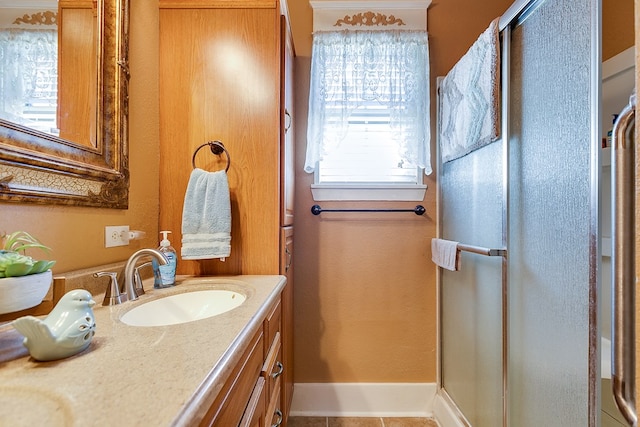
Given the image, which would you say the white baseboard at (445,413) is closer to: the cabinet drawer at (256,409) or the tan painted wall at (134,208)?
the cabinet drawer at (256,409)

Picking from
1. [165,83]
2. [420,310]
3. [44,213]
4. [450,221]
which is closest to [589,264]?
[450,221]

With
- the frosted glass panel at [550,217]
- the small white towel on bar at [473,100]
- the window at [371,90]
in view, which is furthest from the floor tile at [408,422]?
the small white towel on bar at [473,100]

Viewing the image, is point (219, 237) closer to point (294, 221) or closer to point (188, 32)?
point (294, 221)

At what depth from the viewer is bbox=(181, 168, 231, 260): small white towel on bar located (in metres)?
1.15

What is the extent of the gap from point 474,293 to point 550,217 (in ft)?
1.92

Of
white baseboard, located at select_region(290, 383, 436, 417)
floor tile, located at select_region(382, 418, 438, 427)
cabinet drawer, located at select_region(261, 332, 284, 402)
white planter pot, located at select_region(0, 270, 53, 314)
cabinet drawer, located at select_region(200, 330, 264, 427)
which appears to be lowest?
floor tile, located at select_region(382, 418, 438, 427)

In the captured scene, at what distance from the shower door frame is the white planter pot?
4.46 feet

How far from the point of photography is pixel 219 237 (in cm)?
116

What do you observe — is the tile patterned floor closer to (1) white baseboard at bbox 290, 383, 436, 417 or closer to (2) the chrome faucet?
(1) white baseboard at bbox 290, 383, 436, 417

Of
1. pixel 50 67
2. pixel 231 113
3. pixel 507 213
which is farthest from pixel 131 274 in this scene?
pixel 507 213

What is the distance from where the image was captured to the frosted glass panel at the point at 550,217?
0.81 m

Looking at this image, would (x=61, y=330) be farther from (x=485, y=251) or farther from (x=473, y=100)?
(x=473, y=100)

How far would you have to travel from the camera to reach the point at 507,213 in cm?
113

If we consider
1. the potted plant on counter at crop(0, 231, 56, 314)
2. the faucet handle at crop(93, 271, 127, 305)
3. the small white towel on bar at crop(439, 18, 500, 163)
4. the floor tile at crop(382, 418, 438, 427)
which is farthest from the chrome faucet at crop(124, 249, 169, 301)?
the floor tile at crop(382, 418, 438, 427)
